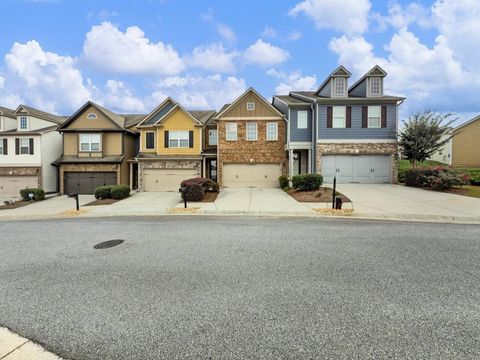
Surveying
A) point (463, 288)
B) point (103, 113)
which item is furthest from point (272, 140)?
point (463, 288)

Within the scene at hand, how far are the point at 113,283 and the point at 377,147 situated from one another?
20.9 metres

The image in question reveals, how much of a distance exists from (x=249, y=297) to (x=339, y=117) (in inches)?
771

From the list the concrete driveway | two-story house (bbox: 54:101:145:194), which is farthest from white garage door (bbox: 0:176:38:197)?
the concrete driveway

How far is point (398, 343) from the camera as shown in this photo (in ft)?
9.24

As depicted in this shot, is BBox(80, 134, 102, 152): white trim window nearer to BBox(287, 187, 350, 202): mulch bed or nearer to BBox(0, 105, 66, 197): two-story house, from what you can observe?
BBox(0, 105, 66, 197): two-story house

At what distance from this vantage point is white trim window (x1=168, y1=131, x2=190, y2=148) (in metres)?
23.5

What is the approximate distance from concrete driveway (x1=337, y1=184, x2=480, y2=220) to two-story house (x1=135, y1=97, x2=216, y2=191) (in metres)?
12.7

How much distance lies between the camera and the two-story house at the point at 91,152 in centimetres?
2386

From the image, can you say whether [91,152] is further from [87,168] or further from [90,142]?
[87,168]

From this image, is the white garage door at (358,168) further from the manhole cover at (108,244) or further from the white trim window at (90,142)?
the white trim window at (90,142)

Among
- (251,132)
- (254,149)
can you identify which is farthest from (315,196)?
(251,132)

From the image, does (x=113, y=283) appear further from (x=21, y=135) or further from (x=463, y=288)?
(x=21, y=135)

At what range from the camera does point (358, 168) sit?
20.7m

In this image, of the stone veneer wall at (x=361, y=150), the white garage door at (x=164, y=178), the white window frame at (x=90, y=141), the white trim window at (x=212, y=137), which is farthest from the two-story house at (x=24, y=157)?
the stone veneer wall at (x=361, y=150)
